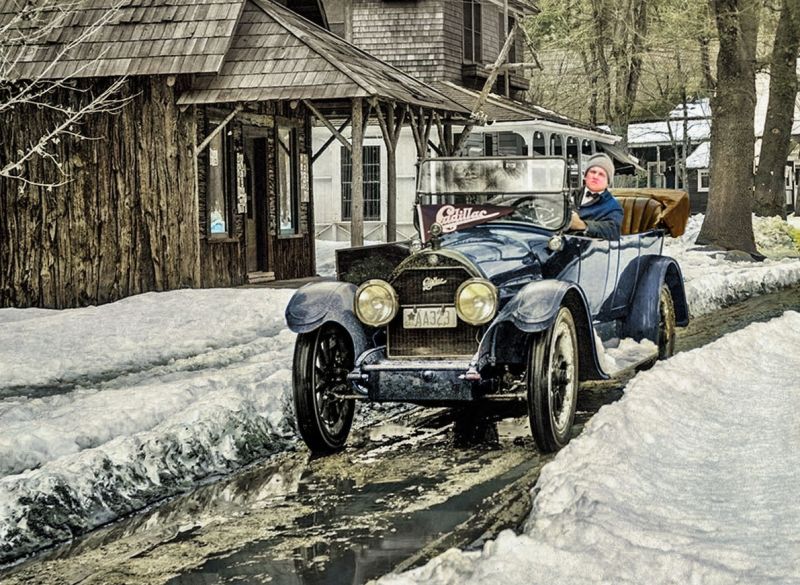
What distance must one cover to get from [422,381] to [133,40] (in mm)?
11697

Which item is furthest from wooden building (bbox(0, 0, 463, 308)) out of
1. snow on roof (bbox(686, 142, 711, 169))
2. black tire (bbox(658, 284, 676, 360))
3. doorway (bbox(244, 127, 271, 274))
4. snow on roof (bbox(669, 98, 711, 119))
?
snow on roof (bbox(669, 98, 711, 119))

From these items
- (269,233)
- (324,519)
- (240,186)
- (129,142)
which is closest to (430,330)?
(324,519)

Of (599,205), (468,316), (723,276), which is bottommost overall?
(723,276)

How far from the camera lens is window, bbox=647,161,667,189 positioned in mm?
63150

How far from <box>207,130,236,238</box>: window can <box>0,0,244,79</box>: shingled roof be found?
1.82 meters

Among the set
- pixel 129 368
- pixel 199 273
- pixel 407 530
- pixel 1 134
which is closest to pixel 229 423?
pixel 407 530

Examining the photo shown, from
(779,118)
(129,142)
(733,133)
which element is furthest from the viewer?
(779,118)

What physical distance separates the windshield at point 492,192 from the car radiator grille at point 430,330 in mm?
1102

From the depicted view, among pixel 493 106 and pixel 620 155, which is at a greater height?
pixel 493 106

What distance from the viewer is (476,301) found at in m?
7.51

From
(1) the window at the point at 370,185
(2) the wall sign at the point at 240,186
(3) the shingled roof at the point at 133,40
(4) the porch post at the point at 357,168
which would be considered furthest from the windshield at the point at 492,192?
(1) the window at the point at 370,185

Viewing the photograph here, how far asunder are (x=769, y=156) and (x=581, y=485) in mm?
28069

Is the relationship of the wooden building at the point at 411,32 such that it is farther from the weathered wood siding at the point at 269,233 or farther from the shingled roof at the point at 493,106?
the weathered wood siding at the point at 269,233

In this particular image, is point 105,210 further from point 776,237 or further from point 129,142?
point 776,237
